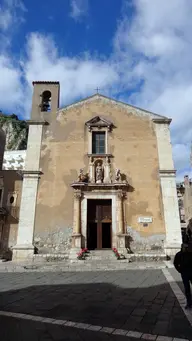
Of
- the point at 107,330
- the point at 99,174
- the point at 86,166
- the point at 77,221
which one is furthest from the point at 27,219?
A: the point at 107,330

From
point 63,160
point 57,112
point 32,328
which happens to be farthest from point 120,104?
point 32,328

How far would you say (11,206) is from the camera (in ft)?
47.4

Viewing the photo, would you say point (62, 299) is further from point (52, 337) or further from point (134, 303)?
point (52, 337)

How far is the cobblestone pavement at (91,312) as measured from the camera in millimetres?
3199

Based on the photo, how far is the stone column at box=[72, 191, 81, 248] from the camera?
12156 millimetres

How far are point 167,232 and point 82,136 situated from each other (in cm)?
761

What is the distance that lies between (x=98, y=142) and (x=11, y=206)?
269 inches

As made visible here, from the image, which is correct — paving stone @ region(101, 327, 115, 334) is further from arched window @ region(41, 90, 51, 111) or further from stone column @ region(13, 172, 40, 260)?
arched window @ region(41, 90, 51, 111)

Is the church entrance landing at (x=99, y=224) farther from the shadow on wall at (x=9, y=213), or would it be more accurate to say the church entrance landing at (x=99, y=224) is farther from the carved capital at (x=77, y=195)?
the shadow on wall at (x=9, y=213)

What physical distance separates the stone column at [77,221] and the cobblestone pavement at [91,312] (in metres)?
5.70

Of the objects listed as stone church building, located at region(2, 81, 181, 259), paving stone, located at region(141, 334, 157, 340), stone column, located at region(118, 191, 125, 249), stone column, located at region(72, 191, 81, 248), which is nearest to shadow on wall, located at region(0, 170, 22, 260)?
stone church building, located at region(2, 81, 181, 259)

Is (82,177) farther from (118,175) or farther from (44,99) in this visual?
(44,99)

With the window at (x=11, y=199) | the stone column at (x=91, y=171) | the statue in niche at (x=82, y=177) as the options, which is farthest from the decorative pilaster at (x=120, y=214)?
the window at (x=11, y=199)

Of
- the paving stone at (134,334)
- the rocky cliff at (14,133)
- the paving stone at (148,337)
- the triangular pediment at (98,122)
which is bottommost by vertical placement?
the paving stone at (134,334)
